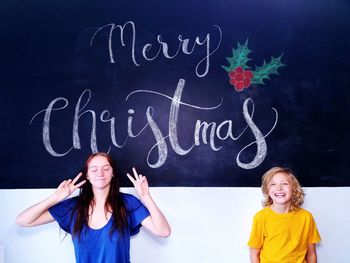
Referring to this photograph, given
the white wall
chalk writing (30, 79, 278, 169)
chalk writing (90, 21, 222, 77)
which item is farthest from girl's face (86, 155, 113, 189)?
chalk writing (90, 21, 222, 77)

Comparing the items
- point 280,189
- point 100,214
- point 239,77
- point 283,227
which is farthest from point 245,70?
point 100,214

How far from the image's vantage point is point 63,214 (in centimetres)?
194

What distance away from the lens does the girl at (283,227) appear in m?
1.93

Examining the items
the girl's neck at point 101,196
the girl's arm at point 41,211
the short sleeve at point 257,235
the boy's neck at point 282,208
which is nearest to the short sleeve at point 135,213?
the girl's neck at point 101,196

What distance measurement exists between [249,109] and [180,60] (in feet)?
1.78

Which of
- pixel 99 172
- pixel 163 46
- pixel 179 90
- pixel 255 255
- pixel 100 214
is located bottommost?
pixel 255 255

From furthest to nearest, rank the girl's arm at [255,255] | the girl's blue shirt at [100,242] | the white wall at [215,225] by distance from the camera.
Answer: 1. the white wall at [215,225]
2. the girl's arm at [255,255]
3. the girl's blue shirt at [100,242]

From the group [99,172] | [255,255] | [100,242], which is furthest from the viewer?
[255,255]

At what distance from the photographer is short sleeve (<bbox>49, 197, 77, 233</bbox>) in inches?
75.8

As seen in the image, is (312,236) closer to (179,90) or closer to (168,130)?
(168,130)

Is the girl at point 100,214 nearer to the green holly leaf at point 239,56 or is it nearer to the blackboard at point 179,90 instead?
the blackboard at point 179,90

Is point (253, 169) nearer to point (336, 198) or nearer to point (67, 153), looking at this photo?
point (336, 198)

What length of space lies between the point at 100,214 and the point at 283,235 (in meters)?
1.03

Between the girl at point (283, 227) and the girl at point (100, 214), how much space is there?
0.57 m
